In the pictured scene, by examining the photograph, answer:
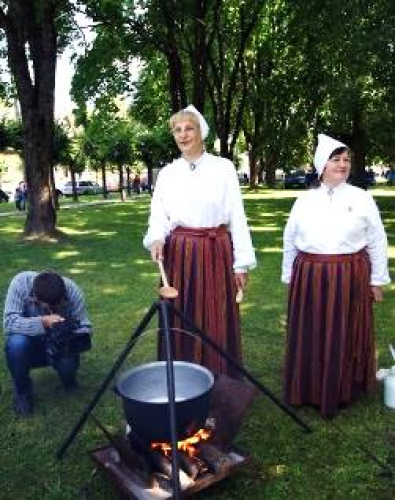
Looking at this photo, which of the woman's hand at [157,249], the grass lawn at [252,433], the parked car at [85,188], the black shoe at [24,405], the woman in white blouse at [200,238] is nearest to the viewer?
the grass lawn at [252,433]

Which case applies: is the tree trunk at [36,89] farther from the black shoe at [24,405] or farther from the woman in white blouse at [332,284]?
the woman in white blouse at [332,284]

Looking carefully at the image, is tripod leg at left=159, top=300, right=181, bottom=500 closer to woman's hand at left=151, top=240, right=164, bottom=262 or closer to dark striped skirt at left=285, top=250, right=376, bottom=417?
woman's hand at left=151, top=240, right=164, bottom=262

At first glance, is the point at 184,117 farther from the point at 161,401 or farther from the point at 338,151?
the point at 161,401

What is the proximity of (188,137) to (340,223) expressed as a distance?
4.07 ft

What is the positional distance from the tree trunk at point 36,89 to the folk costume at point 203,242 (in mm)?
10443

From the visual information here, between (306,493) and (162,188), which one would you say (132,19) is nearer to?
(162,188)

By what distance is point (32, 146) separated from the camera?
1424 centimetres

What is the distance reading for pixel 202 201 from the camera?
4375mm

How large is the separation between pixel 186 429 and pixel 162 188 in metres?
1.76

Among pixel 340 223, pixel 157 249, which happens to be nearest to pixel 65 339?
pixel 157 249

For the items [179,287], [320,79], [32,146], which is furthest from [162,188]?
[320,79]

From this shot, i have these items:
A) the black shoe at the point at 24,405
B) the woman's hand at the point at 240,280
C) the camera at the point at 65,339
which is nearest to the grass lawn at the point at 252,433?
the black shoe at the point at 24,405

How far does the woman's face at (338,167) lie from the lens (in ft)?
14.7

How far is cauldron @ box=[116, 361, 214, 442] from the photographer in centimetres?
336
